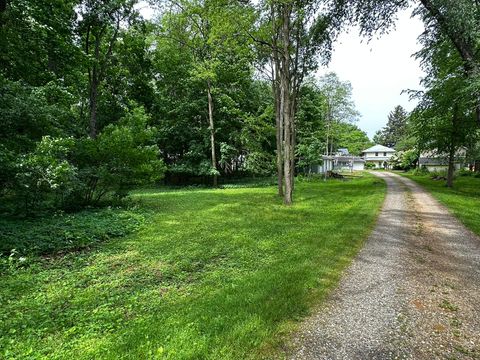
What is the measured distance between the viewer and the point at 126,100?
22.7m

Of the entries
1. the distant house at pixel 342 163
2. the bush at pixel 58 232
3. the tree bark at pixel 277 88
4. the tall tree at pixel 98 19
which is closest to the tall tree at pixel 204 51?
the tree bark at pixel 277 88

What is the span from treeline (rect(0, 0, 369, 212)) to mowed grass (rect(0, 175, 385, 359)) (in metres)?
2.61

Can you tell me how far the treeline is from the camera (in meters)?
7.11

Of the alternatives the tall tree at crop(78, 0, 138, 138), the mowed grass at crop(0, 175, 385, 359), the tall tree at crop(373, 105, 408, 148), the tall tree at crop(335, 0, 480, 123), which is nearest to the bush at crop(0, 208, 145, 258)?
the mowed grass at crop(0, 175, 385, 359)

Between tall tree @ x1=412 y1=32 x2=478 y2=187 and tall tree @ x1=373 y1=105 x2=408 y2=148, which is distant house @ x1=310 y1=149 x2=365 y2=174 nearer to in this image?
tall tree @ x1=412 y1=32 x2=478 y2=187

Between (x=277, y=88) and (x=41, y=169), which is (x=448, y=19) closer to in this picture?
(x=277, y=88)

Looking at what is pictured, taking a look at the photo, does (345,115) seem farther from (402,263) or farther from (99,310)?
(99,310)

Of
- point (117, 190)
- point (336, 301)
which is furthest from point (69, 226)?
point (336, 301)

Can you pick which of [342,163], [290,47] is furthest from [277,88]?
[342,163]

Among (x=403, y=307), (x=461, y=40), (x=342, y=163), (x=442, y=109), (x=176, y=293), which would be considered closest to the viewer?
(x=403, y=307)

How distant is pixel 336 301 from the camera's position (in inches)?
147

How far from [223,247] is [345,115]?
113 ft

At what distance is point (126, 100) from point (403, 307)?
78.1 feet

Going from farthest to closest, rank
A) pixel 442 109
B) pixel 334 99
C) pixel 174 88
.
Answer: pixel 334 99 → pixel 174 88 → pixel 442 109
